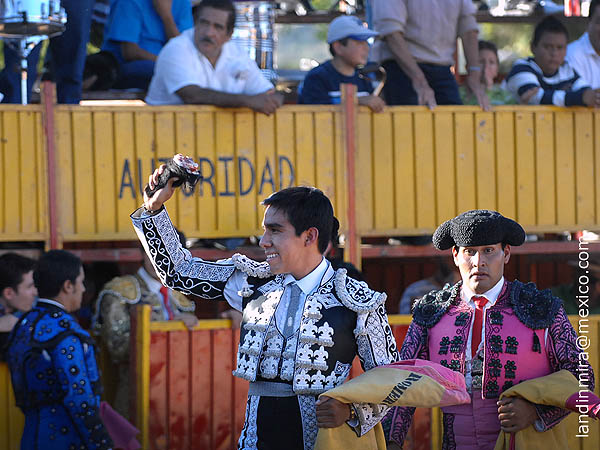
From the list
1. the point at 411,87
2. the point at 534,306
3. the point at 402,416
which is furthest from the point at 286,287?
the point at 411,87

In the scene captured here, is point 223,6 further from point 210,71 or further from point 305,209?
point 305,209

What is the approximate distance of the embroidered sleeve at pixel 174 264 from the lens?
12.2 feet

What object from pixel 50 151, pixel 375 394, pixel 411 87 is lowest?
pixel 375 394

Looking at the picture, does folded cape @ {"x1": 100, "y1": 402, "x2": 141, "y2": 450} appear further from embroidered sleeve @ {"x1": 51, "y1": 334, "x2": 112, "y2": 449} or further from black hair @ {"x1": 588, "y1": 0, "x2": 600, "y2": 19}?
black hair @ {"x1": 588, "y1": 0, "x2": 600, "y2": 19}

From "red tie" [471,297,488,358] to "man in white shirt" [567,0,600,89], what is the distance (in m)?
4.44

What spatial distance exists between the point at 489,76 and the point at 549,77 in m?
0.53

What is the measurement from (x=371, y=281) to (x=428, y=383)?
554 cm

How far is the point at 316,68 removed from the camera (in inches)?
305

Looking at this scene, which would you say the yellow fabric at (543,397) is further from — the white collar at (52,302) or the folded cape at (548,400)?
the white collar at (52,302)

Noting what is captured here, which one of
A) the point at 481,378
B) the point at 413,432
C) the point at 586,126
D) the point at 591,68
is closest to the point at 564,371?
the point at 481,378

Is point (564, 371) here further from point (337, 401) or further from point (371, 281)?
point (371, 281)

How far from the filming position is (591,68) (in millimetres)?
8367

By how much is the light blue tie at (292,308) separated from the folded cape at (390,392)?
285 mm

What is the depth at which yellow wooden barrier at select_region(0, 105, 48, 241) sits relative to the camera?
6.96 meters
